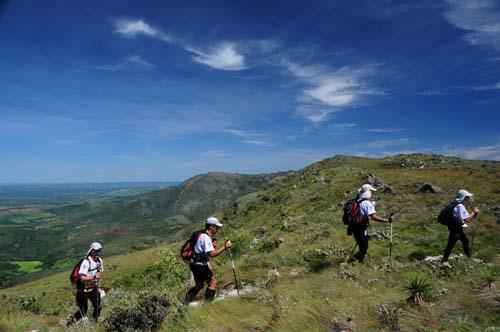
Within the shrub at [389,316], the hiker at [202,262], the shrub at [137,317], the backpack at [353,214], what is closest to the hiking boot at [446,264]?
the backpack at [353,214]

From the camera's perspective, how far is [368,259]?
1459 centimetres

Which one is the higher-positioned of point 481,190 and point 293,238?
point 481,190

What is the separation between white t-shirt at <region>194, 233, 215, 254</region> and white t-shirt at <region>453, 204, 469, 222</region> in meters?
10.2

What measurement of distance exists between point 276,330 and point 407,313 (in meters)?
3.30

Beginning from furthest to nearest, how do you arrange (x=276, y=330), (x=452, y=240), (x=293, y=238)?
(x=293, y=238) → (x=452, y=240) → (x=276, y=330)

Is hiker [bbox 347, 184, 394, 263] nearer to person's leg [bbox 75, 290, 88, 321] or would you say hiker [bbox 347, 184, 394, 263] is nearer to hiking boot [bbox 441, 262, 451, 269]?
hiking boot [bbox 441, 262, 451, 269]

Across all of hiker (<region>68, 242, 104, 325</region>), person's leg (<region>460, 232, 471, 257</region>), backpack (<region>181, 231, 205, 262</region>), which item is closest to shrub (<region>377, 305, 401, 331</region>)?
backpack (<region>181, 231, 205, 262</region>)

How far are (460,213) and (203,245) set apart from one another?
34.4ft

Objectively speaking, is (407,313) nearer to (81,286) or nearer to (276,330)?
(276,330)

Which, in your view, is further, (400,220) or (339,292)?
A: (400,220)

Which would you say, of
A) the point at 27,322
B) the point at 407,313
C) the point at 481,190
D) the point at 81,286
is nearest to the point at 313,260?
the point at 407,313

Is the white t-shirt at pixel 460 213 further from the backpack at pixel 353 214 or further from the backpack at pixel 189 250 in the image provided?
the backpack at pixel 189 250

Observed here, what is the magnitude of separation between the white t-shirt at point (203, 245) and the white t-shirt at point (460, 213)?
400 inches

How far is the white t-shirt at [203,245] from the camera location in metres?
9.41
